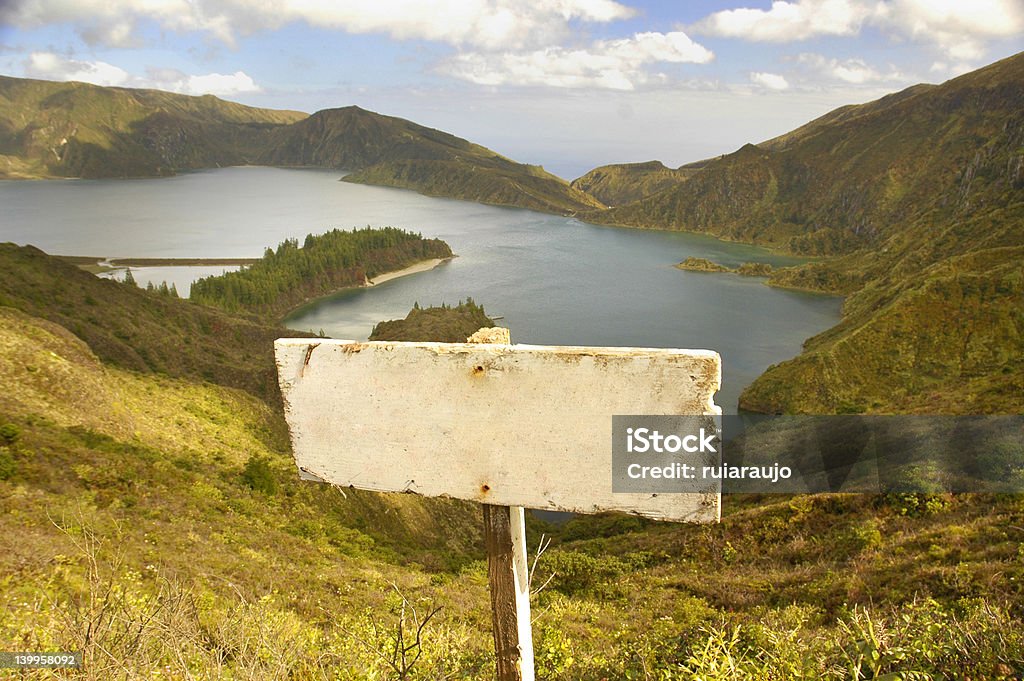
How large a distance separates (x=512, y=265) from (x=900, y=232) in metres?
75.3

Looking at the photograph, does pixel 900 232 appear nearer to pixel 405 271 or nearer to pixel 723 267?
pixel 723 267

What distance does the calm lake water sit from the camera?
70.4 m

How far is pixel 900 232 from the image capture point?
369 feet

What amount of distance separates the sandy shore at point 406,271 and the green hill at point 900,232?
62.6 meters

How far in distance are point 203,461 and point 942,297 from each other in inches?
2025

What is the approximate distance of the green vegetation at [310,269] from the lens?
3167 inches

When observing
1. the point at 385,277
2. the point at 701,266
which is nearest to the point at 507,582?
the point at 385,277

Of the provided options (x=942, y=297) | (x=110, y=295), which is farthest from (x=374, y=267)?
(x=942, y=297)

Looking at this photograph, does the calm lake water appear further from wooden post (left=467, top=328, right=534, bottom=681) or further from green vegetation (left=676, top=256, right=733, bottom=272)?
wooden post (left=467, top=328, right=534, bottom=681)

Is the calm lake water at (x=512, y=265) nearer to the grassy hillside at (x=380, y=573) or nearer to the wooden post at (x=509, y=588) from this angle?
the grassy hillside at (x=380, y=573)

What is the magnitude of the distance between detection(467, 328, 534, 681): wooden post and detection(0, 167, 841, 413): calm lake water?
47617mm

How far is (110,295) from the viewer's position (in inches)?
1533

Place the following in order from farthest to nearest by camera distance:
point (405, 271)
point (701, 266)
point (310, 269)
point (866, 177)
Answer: point (866, 177)
point (701, 266)
point (405, 271)
point (310, 269)

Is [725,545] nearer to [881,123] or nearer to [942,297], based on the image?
[942,297]
